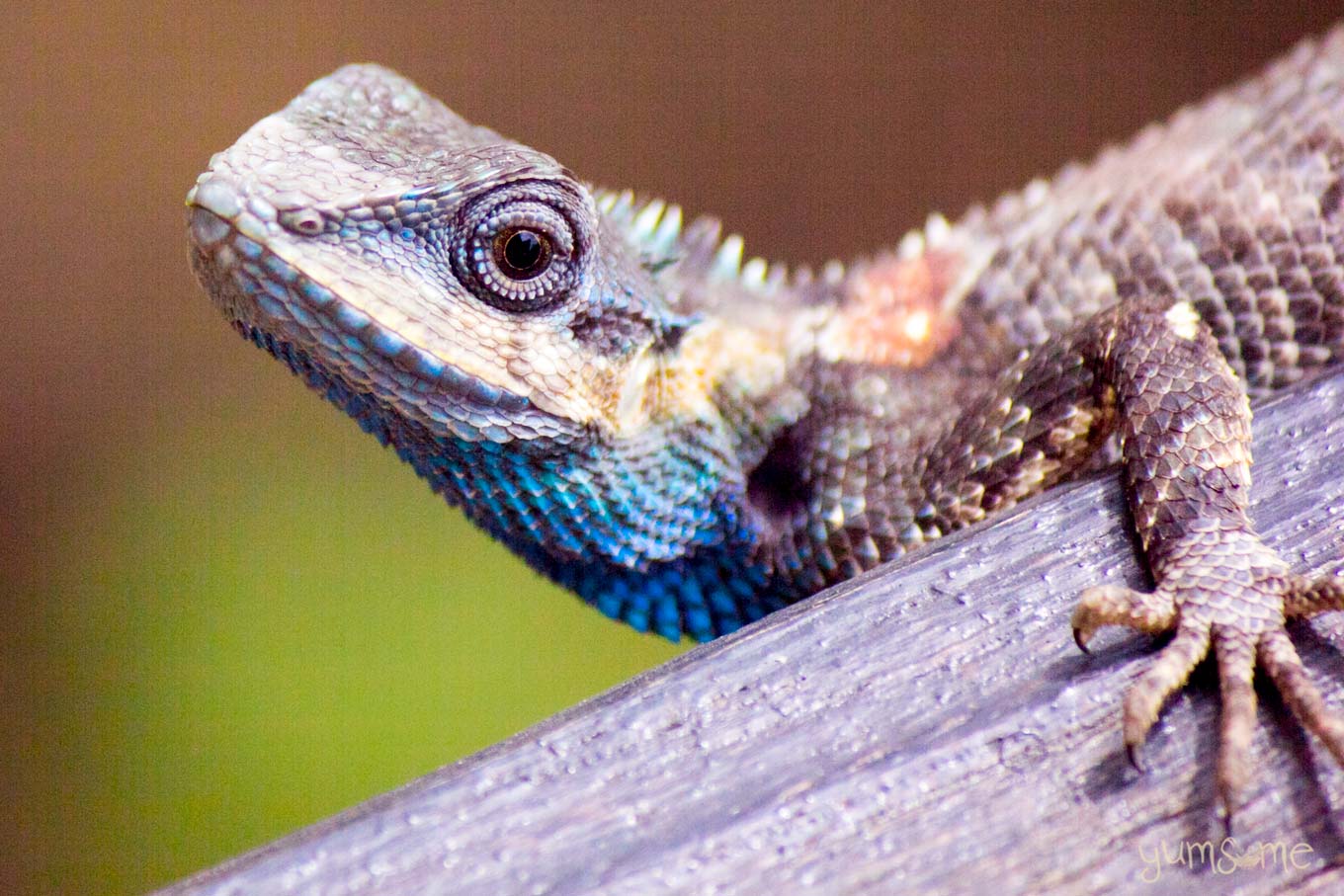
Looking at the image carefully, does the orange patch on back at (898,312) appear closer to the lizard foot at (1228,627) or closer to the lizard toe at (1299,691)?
the lizard foot at (1228,627)

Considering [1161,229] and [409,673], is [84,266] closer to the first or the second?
[409,673]

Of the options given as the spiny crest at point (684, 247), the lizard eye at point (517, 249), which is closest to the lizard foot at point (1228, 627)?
the lizard eye at point (517, 249)

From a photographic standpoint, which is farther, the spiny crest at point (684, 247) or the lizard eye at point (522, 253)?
the spiny crest at point (684, 247)

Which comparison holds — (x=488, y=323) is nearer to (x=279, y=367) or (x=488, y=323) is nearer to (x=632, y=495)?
(x=632, y=495)

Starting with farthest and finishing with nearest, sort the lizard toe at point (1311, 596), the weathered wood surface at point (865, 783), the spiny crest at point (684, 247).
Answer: the spiny crest at point (684, 247)
the lizard toe at point (1311, 596)
the weathered wood surface at point (865, 783)

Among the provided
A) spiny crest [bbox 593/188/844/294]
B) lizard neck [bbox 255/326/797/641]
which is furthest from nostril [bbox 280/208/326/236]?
spiny crest [bbox 593/188/844/294]
